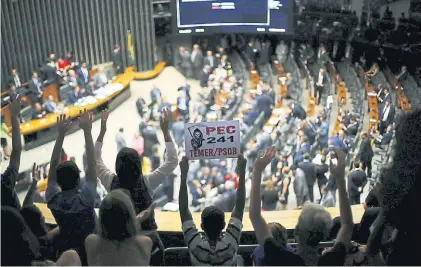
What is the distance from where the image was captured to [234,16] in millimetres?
15766

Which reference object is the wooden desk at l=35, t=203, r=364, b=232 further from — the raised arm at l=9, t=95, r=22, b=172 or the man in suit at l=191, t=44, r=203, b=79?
the man in suit at l=191, t=44, r=203, b=79

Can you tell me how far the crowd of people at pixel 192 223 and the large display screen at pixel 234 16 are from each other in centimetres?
1222

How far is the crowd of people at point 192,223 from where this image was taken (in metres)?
2.79

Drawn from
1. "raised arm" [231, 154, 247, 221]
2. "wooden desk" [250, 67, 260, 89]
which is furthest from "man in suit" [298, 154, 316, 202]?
"wooden desk" [250, 67, 260, 89]

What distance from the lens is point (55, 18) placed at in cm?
1622

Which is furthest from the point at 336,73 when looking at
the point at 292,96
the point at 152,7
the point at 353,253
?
the point at 353,253

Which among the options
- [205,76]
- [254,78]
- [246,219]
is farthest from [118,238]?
[254,78]

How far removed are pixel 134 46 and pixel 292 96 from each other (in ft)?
17.5

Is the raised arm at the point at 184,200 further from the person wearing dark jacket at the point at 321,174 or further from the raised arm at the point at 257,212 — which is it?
the person wearing dark jacket at the point at 321,174

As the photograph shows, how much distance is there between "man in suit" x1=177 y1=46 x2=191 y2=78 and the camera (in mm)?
17016

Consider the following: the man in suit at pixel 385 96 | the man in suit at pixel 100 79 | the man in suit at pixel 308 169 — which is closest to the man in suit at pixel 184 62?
the man in suit at pixel 100 79

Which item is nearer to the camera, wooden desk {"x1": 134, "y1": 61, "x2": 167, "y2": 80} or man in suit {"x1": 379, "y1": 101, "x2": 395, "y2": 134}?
man in suit {"x1": 379, "y1": 101, "x2": 395, "y2": 134}

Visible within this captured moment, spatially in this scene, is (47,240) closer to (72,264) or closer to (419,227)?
(72,264)

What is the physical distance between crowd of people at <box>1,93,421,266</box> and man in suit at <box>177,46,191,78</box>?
1336 centimetres
